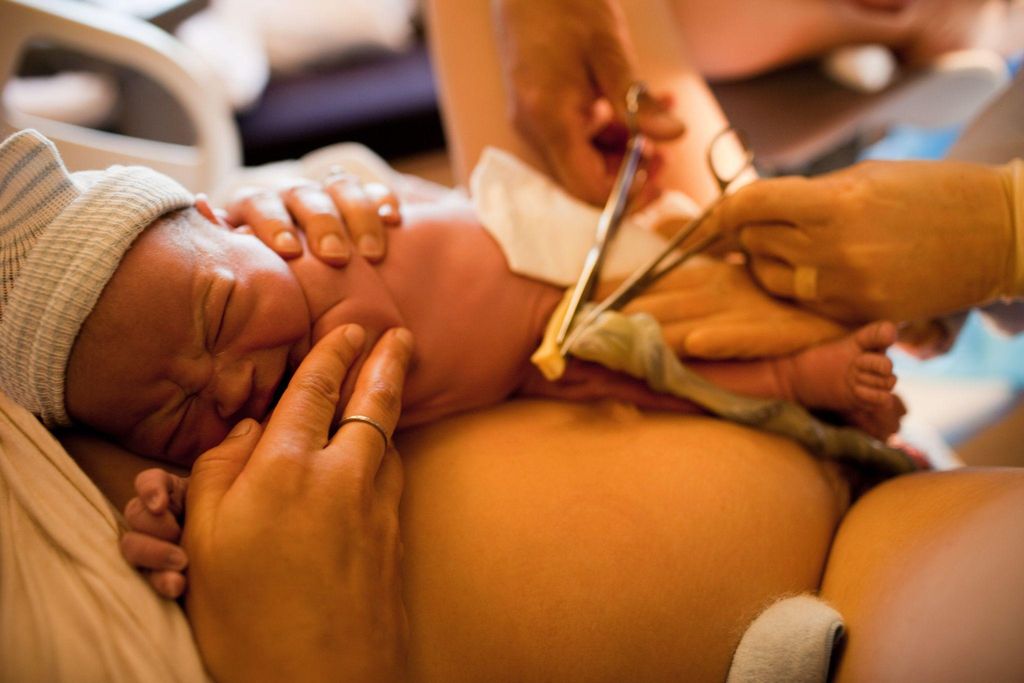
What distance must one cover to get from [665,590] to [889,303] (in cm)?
50

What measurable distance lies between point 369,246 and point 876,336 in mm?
695

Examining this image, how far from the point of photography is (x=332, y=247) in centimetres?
92

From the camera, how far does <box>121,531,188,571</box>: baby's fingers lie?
68 cm

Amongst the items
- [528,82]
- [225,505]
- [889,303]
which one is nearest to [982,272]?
[889,303]

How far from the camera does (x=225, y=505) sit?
67cm

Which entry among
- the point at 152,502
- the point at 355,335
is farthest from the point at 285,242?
the point at 152,502

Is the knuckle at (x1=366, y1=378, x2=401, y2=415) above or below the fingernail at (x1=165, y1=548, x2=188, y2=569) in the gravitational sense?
above

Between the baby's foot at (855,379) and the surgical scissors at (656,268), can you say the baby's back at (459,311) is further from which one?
the baby's foot at (855,379)

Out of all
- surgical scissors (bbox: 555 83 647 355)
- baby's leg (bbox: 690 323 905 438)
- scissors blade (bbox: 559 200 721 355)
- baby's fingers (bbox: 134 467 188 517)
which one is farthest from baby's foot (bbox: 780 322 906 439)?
baby's fingers (bbox: 134 467 188 517)

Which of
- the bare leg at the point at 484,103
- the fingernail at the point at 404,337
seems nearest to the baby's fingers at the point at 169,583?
the fingernail at the point at 404,337

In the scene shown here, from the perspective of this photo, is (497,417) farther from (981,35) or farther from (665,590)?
(981,35)

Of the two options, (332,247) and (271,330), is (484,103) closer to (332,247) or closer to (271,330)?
(332,247)

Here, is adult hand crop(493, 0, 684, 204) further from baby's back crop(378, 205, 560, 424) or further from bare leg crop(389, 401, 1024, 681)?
bare leg crop(389, 401, 1024, 681)

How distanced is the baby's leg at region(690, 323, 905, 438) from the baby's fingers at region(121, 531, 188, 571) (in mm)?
722
